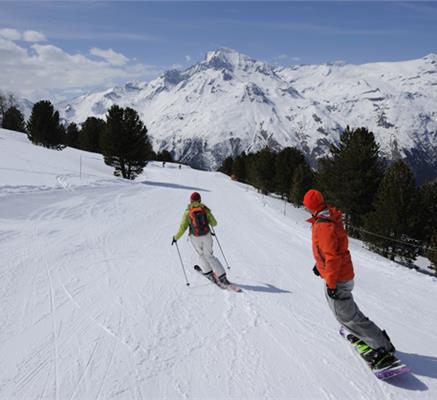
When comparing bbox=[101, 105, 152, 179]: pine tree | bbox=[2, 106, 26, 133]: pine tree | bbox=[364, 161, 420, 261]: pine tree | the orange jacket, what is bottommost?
bbox=[364, 161, 420, 261]: pine tree

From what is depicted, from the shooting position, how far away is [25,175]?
71.5ft

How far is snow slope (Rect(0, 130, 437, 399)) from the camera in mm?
4473

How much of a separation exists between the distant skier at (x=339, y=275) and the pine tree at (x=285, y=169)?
152 feet

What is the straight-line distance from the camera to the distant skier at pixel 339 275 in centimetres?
481

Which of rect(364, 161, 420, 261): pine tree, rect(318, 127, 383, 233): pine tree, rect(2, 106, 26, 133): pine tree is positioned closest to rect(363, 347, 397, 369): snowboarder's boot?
rect(364, 161, 420, 261): pine tree

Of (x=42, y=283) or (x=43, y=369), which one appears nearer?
(x=43, y=369)

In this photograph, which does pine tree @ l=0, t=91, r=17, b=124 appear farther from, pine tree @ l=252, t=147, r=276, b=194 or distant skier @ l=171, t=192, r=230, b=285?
distant skier @ l=171, t=192, r=230, b=285

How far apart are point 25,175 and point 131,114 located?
672 inches

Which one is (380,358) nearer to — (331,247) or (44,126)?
(331,247)

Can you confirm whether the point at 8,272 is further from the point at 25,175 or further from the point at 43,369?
the point at 25,175

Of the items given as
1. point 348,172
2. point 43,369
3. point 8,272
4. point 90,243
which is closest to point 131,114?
point 348,172

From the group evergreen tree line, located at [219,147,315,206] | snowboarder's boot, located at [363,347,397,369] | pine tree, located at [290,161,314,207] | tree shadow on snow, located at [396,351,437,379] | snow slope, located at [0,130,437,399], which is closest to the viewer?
snow slope, located at [0,130,437,399]

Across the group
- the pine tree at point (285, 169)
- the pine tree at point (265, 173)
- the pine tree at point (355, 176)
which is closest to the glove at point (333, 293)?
the pine tree at point (355, 176)

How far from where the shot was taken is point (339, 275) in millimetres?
4848
